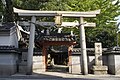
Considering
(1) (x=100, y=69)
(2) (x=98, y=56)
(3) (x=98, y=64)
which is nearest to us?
(1) (x=100, y=69)

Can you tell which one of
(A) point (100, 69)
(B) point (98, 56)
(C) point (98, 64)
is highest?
(B) point (98, 56)

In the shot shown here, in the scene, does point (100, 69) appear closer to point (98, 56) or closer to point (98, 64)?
point (98, 64)

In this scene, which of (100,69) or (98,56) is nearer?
(100,69)

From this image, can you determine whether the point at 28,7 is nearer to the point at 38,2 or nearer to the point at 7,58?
the point at 38,2

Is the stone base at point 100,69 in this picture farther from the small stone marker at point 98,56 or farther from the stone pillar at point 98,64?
the small stone marker at point 98,56

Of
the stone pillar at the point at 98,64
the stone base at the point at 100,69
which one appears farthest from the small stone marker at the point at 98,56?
the stone base at the point at 100,69

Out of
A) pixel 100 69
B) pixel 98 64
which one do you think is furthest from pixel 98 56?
pixel 100 69

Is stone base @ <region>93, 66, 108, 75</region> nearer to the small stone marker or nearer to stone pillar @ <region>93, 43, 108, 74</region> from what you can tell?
stone pillar @ <region>93, 43, 108, 74</region>

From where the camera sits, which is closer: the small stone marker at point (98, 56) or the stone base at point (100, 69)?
the stone base at point (100, 69)

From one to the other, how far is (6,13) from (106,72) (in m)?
17.8

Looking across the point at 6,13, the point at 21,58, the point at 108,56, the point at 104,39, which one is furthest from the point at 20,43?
the point at 104,39

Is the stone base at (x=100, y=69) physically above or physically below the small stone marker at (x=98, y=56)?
below

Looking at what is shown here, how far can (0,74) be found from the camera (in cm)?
2023

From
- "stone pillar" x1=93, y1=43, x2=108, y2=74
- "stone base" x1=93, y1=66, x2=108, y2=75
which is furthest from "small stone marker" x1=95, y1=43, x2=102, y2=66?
"stone base" x1=93, y1=66, x2=108, y2=75
